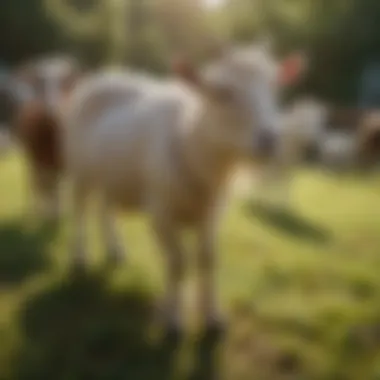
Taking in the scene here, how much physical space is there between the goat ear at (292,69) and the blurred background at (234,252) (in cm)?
1

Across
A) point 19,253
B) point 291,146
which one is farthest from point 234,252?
point 19,253

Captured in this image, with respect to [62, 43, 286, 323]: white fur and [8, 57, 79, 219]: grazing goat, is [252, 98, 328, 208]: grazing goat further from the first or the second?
[8, 57, 79, 219]: grazing goat

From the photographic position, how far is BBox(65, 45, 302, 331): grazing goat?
1046 millimetres

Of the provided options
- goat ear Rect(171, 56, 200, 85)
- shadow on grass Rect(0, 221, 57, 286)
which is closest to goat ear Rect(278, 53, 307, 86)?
goat ear Rect(171, 56, 200, 85)

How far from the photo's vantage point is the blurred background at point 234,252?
1101 millimetres

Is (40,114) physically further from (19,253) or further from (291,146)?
(291,146)

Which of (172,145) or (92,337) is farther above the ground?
(172,145)

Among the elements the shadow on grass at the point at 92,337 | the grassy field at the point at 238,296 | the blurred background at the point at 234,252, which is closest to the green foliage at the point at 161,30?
the blurred background at the point at 234,252

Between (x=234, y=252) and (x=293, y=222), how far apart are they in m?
0.10

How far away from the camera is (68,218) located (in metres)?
1.15

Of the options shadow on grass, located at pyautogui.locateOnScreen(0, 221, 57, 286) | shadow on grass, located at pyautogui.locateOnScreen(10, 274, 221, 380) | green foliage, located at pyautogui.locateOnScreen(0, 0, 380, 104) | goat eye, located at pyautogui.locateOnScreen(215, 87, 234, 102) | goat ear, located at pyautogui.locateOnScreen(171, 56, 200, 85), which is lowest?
shadow on grass, located at pyautogui.locateOnScreen(10, 274, 221, 380)

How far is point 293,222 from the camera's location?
1126 millimetres

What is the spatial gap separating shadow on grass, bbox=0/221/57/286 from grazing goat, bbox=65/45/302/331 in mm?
53

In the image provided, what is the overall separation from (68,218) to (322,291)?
393 mm
